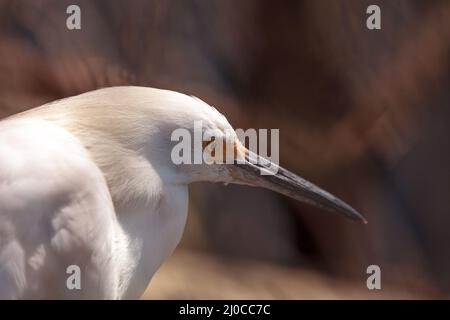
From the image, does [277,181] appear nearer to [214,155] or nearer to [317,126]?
[214,155]

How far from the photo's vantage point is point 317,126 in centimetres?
250

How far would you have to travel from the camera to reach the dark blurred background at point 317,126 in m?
2.40

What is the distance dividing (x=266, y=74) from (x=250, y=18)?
188 millimetres

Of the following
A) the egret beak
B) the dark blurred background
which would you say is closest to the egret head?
the egret beak

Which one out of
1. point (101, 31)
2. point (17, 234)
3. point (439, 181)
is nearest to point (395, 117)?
point (439, 181)

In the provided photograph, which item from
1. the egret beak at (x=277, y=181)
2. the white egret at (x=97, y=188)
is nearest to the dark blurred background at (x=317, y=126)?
the egret beak at (x=277, y=181)

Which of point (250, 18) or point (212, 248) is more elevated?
point (250, 18)

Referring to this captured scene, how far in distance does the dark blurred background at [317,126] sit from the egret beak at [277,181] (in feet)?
3.30

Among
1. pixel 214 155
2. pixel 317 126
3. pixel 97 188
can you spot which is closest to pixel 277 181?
pixel 214 155

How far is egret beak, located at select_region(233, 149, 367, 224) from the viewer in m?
1.28

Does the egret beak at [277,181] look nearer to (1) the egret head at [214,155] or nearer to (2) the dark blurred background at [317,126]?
(1) the egret head at [214,155]

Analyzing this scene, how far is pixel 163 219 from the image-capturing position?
1.21 metres

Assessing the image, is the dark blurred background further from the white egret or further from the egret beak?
the white egret

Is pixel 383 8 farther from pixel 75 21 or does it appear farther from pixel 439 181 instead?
pixel 75 21
